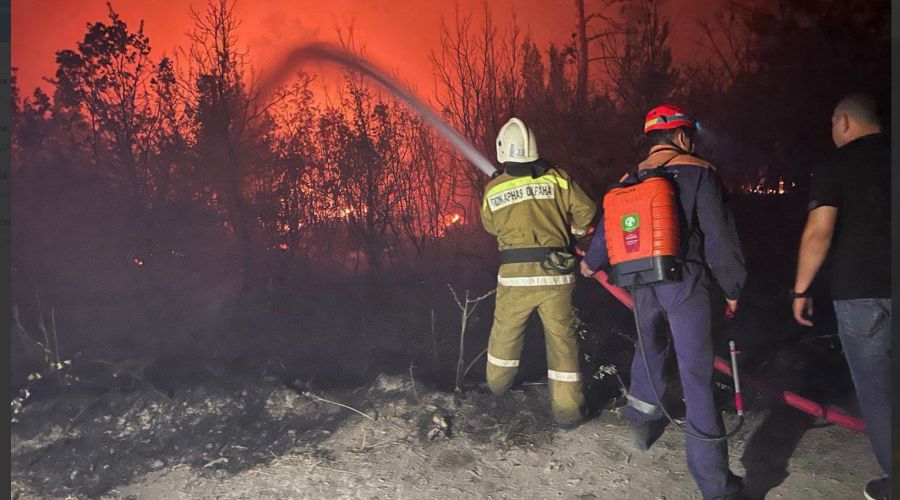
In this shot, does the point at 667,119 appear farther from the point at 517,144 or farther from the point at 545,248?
the point at 545,248

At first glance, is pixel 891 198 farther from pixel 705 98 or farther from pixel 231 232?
pixel 231 232

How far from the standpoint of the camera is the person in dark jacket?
298 cm

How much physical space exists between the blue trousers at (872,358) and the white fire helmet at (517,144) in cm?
193

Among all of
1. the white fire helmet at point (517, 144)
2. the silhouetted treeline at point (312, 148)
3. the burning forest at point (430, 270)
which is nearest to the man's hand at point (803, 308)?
the burning forest at point (430, 270)

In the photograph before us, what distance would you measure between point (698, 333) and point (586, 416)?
122 cm

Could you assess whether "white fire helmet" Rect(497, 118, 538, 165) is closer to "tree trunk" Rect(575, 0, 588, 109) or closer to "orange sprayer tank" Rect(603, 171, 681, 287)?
"orange sprayer tank" Rect(603, 171, 681, 287)

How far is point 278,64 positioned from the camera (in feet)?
23.5

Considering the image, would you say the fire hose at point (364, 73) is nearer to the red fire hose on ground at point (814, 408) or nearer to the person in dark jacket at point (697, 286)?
the person in dark jacket at point (697, 286)

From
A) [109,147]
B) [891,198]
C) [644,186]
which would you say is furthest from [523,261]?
[109,147]

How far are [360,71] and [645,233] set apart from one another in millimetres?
5412

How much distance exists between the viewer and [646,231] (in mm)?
3098

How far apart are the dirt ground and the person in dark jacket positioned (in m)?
0.28

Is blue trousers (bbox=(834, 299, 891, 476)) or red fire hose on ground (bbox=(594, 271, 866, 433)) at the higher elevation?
blue trousers (bbox=(834, 299, 891, 476))

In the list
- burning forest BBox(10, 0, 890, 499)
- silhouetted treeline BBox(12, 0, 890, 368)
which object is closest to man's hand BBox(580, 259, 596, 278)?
burning forest BBox(10, 0, 890, 499)
